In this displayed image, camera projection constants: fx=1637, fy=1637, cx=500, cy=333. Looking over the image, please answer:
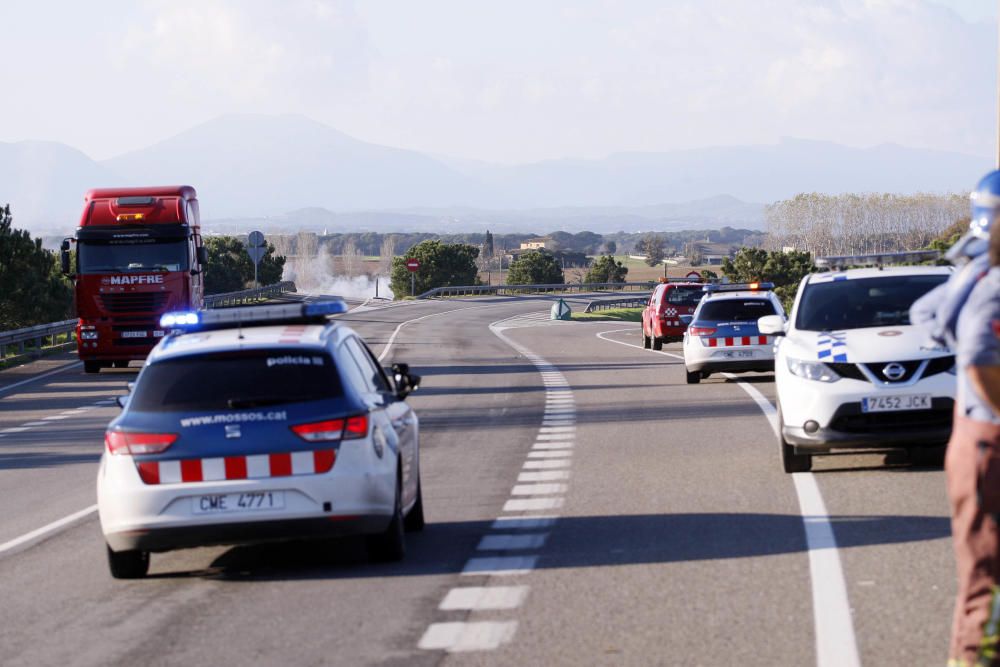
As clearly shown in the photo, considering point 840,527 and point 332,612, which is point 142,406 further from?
point 840,527

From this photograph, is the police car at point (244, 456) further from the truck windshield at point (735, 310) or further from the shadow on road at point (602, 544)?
the truck windshield at point (735, 310)

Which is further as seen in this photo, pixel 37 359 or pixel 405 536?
pixel 37 359

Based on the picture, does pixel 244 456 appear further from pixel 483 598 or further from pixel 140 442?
pixel 483 598

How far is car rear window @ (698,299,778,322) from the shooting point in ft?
85.4

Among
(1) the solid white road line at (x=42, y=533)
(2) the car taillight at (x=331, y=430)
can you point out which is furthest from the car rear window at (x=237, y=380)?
(1) the solid white road line at (x=42, y=533)

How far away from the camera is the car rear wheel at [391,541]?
9820mm

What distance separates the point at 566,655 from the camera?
24.0 ft

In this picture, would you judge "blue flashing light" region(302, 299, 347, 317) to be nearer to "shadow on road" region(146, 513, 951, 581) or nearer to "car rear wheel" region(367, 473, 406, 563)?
"car rear wheel" region(367, 473, 406, 563)

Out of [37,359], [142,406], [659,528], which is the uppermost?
[142,406]

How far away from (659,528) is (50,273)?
43574 mm

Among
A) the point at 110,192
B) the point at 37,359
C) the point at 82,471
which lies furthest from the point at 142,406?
the point at 37,359

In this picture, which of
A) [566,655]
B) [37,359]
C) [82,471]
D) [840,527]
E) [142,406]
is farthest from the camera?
[37,359]

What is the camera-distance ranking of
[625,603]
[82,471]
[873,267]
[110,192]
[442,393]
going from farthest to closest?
1. [110,192]
2. [442,393]
3. [82,471]
4. [873,267]
5. [625,603]

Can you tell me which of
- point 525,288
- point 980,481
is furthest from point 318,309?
point 525,288
